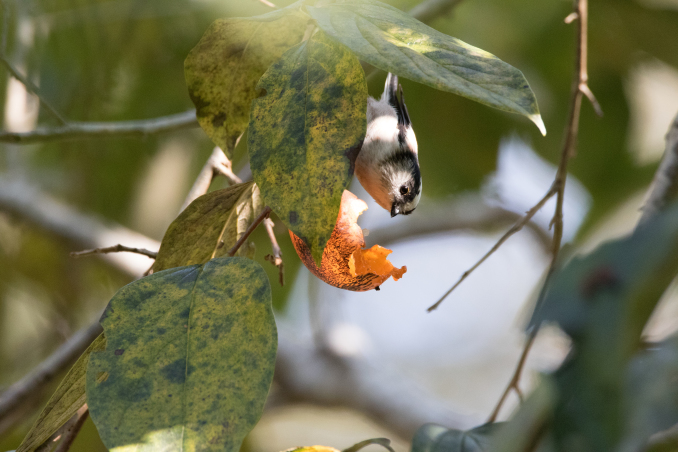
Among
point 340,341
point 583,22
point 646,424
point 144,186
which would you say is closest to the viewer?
point 646,424

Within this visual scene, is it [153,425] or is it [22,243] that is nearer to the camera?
[153,425]

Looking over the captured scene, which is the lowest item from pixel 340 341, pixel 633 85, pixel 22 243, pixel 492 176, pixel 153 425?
pixel 22 243

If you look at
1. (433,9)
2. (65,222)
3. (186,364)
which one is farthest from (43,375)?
(433,9)

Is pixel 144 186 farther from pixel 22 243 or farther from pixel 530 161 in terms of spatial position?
pixel 530 161

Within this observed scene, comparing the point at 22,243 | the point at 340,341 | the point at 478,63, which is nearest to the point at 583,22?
the point at 478,63

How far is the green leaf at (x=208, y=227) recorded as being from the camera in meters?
0.38

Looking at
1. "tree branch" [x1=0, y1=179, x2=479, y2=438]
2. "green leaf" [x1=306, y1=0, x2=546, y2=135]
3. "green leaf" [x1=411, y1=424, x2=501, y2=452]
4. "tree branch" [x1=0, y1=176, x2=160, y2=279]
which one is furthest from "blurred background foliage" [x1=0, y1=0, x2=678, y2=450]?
"green leaf" [x1=306, y1=0, x2=546, y2=135]

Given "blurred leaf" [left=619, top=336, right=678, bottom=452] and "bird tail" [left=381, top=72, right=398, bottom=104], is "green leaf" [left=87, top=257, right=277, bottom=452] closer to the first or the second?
"blurred leaf" [left=619, top=336, right=678, bottom=452]

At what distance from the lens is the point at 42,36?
1.26 metres

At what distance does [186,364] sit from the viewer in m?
0.28

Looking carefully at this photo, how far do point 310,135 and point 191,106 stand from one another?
124 cm

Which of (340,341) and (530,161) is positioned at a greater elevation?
(530,161)

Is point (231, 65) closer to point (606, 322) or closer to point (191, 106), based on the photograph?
point (606, 322)

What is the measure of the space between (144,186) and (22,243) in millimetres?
394
